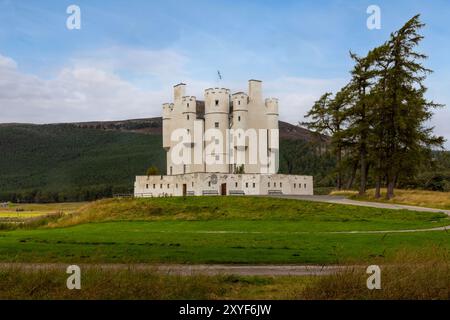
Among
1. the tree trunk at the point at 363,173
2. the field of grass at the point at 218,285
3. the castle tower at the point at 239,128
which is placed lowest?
the field of grass at the point at 218,285

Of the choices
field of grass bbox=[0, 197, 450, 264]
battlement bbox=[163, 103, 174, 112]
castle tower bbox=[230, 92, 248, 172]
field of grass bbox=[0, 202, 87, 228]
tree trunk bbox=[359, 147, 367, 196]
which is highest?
battlement bbox=[163, 103, 174, 112]

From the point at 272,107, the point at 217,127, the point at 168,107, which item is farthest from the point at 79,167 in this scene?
the point at 272,107

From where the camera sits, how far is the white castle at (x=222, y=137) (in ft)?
214

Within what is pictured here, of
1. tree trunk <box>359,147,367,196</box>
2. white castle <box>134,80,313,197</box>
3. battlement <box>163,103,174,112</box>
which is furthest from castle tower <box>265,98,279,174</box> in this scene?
tree trunk <box>359,147,367,196</box>

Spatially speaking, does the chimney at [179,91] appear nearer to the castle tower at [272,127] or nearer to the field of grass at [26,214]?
the castle tower at [272,127]

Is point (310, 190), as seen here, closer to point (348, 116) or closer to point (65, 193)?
point (348, 116)

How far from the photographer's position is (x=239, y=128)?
6706cm

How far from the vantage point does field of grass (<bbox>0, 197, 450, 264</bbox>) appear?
16156 millimetres

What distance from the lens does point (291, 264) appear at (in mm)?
15367

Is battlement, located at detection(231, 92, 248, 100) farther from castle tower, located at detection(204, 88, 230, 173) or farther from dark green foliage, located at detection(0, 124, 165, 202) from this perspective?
dark green foliage, located at detection(0, 124, 165, 202)

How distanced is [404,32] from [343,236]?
27854 mm

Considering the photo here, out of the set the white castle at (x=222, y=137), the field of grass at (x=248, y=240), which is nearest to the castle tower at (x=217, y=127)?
the white castle at (x=222, y=137)
